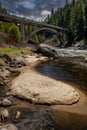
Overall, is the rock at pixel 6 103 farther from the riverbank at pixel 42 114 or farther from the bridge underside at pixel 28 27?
the bridge underside at pixel 28 27

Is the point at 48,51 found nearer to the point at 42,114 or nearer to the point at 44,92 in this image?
the point at 44,92

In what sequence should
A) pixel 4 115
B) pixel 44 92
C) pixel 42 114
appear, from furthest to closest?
pixel 44 92, pixel 42 114, pixel 4 115

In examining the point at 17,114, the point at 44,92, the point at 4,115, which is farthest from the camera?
the point at 44,92

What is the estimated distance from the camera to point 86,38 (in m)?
117

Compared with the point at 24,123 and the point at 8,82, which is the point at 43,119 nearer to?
the point at 24,123

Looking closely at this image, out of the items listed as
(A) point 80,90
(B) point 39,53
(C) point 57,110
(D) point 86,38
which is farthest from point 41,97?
(D) point 86,38

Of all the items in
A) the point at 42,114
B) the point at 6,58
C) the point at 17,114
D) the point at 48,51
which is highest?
the point at 6,58

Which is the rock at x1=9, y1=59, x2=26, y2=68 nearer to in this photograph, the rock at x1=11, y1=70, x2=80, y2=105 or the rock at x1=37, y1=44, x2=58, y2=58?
the rock at x1=11, y1=70, x2=80, y2=105

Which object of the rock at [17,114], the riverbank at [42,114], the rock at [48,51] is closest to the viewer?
the riverbank at [42,114]

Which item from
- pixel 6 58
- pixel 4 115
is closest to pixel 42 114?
pixel 4 115

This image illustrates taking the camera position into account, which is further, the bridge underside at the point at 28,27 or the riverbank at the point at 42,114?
the bridge underside at the point at 28,27

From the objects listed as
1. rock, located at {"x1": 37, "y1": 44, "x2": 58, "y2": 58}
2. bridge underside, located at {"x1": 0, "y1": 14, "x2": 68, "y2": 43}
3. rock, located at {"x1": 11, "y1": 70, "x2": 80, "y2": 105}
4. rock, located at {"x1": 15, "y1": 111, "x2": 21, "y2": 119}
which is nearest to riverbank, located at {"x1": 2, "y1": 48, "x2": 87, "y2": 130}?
rock, located at {"x1": 15, "y1": 111, "x2": 21, "y2": 119}

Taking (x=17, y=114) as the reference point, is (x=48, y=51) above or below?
below

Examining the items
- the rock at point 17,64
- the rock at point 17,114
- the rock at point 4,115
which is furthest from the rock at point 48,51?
the rock at point 4,115
